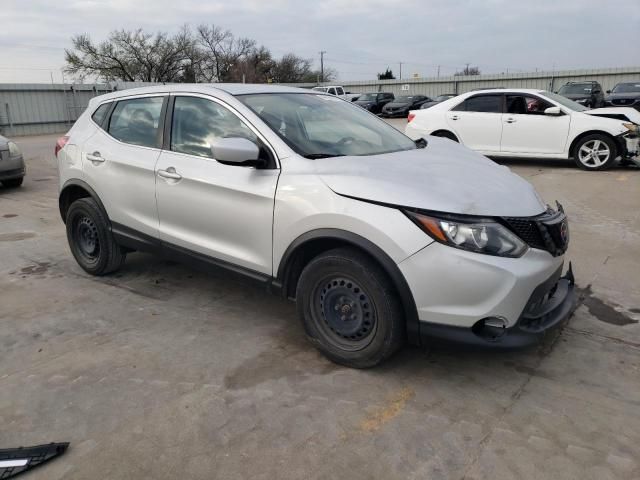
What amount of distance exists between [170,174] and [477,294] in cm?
233

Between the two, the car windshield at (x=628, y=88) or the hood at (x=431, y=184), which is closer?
the hood at (x=431, y=184)

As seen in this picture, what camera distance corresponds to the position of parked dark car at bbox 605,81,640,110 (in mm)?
18547

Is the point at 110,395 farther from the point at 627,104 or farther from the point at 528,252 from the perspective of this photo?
the point at 627,104

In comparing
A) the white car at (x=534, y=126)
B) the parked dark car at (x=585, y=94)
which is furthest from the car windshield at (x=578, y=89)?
the white car at (x=534, y=126)

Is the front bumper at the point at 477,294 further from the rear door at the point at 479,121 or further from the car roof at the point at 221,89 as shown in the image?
the rear door at the point at 479,121

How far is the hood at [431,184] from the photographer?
2799 millimetres

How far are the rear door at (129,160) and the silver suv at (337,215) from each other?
0.05 feet

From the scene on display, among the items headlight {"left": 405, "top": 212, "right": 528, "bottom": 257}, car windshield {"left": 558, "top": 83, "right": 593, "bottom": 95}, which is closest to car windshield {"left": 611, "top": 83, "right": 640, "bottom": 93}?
car windshield {"left": 558, "top": 83, "right": 593, "bottom": 95}

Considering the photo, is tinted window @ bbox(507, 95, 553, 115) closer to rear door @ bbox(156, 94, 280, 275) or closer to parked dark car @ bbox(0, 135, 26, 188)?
rear door @ bbox(156, 94, 280, 275)

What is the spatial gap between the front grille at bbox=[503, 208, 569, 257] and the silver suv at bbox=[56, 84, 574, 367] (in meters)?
0.01

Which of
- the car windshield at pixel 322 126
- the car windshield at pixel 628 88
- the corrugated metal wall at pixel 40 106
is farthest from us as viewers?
the corrugated metal wall at pixel 40 106

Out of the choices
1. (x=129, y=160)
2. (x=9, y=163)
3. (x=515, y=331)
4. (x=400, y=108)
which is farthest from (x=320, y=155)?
(x=400, y=108)

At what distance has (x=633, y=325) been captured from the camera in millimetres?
3748

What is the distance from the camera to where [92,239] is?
4.80 meters
